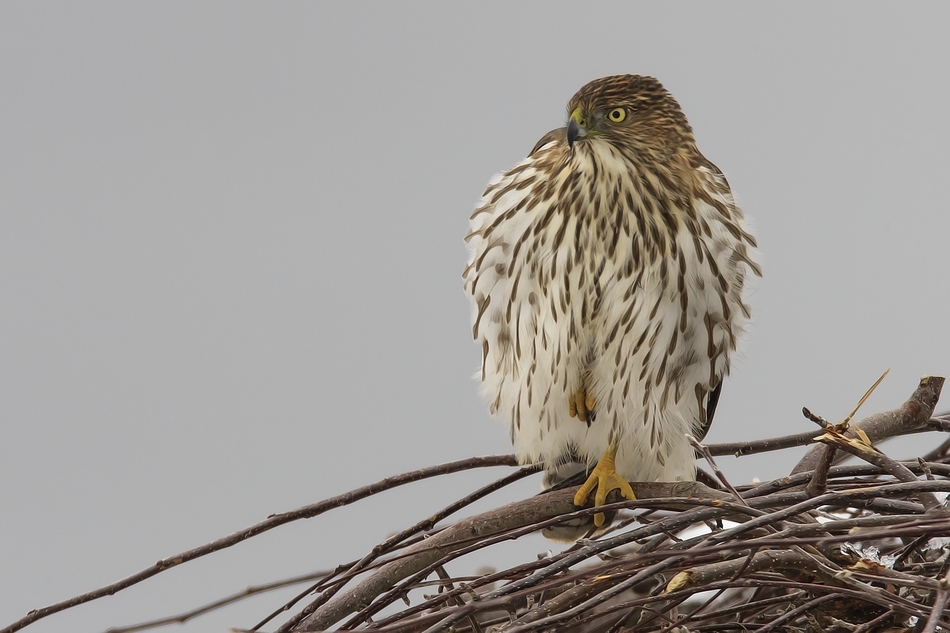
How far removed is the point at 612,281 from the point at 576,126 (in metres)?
0.31

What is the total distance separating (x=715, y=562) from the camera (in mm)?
1400

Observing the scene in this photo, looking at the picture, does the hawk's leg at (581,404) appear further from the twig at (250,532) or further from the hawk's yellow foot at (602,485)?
the twig at (250,532)

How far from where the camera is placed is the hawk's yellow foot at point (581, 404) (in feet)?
6.93

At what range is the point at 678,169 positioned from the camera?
2.02 meters

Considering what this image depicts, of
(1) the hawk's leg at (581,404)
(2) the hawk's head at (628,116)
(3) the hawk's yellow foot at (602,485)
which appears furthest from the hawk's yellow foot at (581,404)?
(2) the hawk's head at (628,116)

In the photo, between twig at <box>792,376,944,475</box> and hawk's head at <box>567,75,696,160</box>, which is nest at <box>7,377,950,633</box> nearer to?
twig at <box>792,376,944,475</box>

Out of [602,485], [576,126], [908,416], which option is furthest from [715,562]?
[576,126]

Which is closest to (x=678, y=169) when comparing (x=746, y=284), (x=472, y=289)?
(x=746, y=284)

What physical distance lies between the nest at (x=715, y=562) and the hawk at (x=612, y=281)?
0.81ft

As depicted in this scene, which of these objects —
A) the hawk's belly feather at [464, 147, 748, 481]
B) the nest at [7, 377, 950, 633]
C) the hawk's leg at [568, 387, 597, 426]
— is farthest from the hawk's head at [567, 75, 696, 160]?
the nest at [7, 377, 950, 633]

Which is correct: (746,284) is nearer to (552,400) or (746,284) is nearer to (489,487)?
(552,400)

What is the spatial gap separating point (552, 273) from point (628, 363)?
0.80 feet

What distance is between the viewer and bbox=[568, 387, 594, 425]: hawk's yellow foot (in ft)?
6.93

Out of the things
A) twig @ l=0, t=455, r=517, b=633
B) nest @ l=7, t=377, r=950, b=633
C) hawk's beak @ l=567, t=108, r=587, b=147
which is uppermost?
hawk's beak @ l=567, t=108, r=587, b=147
